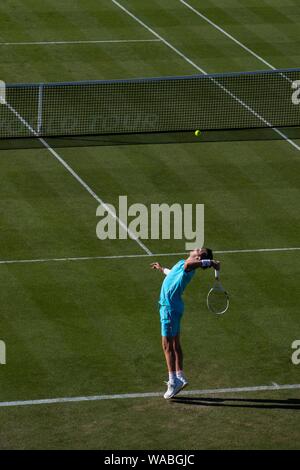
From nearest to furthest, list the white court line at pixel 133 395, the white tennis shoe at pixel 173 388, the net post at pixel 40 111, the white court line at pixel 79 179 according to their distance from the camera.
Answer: the white court line at pixel 133 395 < the white tennis shoe at pixel 173 388 < the white court line at pixel 79 179 < the net post at pixel 40 111

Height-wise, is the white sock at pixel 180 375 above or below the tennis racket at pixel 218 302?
below

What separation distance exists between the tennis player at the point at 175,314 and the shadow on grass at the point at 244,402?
0.84 ft

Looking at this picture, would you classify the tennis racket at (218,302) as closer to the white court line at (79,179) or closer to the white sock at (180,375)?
the white sock at (180,375)

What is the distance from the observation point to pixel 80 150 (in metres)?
36.4

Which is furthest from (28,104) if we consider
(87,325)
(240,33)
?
(87,325)

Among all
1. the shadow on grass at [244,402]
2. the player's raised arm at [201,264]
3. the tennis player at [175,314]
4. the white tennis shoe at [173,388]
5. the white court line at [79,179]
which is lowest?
the shadow on grass at [244,402]

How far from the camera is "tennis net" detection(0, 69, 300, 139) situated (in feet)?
125

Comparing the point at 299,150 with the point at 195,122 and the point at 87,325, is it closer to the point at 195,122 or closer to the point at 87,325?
the point at 195,122

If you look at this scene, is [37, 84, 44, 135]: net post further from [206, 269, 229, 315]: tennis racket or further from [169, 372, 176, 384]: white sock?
[169, 372, 176, 384]: white sock

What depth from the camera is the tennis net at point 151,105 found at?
125 ft

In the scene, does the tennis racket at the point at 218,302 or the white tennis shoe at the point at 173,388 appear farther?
the tennis racket at the point at 218,302

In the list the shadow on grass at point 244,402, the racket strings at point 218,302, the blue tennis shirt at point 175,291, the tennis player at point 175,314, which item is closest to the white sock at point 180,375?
the tennis player at point 175,314

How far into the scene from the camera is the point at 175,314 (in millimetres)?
22156

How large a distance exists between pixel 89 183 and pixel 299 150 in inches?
260
